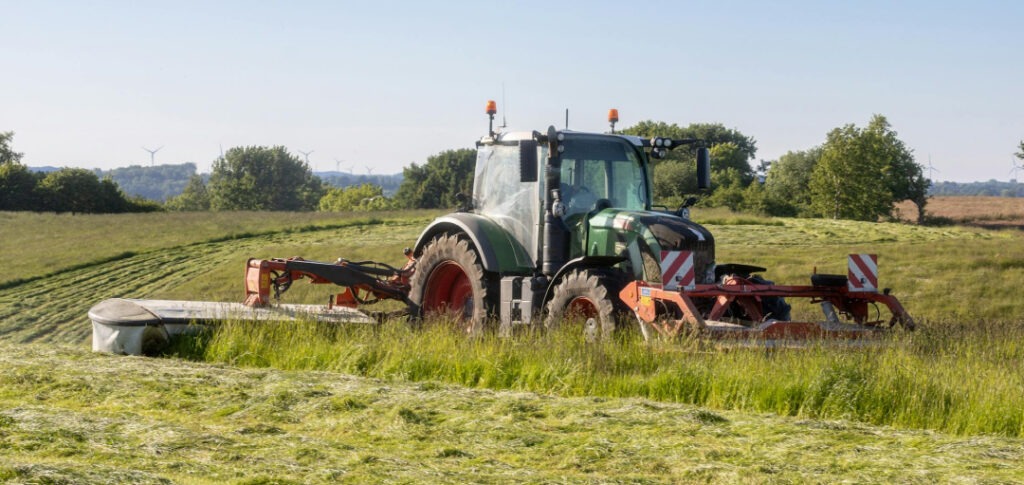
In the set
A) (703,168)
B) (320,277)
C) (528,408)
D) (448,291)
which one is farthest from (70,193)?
(528,408)

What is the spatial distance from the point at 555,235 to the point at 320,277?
3.29 m

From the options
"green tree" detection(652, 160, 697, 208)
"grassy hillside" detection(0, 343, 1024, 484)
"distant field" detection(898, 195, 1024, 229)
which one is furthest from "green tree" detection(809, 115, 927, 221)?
"grassy hillside" detection(0, 343, 1024, 484)

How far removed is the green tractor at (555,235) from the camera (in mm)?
10148

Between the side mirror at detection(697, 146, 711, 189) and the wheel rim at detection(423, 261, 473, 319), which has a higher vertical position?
the side mirror at detection(697, 146, 711, 189)

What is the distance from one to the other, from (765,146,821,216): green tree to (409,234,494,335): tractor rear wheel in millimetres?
61530

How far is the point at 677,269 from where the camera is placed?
9516 mm

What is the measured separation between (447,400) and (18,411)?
2627 mm

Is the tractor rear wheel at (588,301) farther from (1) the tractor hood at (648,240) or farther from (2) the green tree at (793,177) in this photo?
(2) the green tree at (793,177)

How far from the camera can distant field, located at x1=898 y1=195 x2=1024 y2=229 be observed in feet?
249

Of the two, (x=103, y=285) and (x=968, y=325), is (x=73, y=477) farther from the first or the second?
(x=103, y=285)

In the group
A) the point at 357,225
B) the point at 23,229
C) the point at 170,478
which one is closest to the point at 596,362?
the point at 170,478

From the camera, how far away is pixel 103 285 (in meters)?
26.5

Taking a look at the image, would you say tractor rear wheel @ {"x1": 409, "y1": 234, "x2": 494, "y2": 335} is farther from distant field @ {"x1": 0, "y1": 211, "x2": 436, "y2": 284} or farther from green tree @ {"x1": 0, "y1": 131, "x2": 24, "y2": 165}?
green tree @ {"x1": 0, "y1": 131, "x2": 24, "y2": 165}

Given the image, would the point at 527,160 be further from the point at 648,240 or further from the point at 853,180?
the point at 853,180
